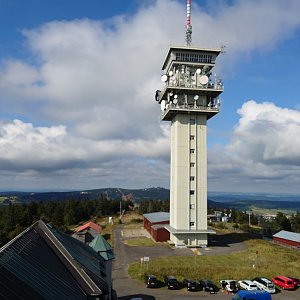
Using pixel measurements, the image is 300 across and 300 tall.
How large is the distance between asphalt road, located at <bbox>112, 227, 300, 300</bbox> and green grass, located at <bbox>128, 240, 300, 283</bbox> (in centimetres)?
203

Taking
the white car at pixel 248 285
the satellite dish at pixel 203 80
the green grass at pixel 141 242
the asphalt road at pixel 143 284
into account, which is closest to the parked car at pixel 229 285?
the white car at pixel 248 285

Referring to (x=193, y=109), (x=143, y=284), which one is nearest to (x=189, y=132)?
(x=193, y=109)

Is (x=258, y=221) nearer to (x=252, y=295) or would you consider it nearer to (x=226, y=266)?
(x=226, y=266)

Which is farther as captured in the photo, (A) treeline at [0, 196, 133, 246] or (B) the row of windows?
(A) treeline at [0, 196, 133, 246]

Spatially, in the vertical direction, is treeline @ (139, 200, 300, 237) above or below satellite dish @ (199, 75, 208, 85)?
below

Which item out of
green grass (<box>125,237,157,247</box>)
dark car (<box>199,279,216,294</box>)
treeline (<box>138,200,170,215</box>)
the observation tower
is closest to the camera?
dark car (<box>199,279,216,294</box>)

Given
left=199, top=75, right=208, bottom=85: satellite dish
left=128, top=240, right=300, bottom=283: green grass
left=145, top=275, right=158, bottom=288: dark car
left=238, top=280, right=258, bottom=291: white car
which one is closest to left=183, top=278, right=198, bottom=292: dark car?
left=145, top=275, right=158, bottom=288: dark car

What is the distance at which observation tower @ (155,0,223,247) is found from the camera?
59.3m

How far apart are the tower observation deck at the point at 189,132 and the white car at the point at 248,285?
22.5 m

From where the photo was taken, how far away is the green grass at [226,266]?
39.6 meters

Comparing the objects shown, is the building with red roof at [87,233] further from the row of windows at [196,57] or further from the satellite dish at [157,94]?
the row of windows at [196,57]

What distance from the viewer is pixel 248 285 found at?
34.7 metres

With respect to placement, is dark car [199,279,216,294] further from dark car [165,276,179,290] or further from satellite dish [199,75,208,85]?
satellite dish [199,75,208,85]

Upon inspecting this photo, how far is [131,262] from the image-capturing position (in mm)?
47094
